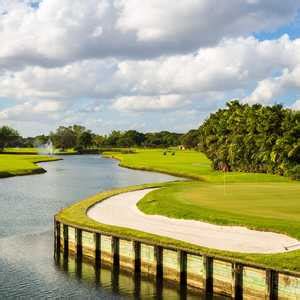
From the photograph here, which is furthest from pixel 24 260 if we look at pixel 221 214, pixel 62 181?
pixel 62 181

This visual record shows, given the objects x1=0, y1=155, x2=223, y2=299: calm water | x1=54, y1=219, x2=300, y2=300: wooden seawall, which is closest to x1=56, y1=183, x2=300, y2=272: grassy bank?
x1=54, y1=219, x2=300, y2=300: wooden seawall

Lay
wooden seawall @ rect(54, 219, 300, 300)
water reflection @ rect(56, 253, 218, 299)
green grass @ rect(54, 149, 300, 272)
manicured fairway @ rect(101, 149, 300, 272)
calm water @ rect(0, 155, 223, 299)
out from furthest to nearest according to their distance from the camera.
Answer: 1. manicured fairway @ rect(101, 149, 300, 272)
2. calm water @ rect(0, 155, 223, 299)
3. water reflection @ rect(56, 253, 218, 299)
4. green grass @ rect(54, 149, 300, 272)
5. wooden seawall @ rect(54, 219, 300, 300)

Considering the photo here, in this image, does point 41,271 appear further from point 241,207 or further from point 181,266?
point 241,207

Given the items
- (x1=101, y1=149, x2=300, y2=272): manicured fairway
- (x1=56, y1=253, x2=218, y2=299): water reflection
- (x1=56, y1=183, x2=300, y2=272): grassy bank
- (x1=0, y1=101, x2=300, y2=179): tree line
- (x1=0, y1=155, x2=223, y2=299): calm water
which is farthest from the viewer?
(x1=0, y1=101, x2=300, y2=179): tree line

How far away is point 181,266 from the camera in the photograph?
117ft

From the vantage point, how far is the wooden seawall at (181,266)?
3052 centimetres

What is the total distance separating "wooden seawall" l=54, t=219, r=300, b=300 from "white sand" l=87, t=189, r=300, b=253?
2.31 metres

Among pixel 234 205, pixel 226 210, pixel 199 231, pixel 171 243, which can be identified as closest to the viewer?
pixel 171 243

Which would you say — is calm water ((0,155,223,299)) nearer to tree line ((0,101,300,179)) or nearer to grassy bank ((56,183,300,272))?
grassy bank ((56,183,300,272))

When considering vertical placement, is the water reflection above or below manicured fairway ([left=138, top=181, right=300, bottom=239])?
below

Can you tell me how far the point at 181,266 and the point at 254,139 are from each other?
3110 inches

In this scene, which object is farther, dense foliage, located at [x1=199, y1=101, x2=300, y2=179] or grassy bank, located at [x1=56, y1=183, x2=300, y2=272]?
dense foliage, located at [x1=199, y1=101, x2=300, y2=179]

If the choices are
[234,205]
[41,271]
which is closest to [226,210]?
[234,205]

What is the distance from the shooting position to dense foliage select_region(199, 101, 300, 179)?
100250 mm
